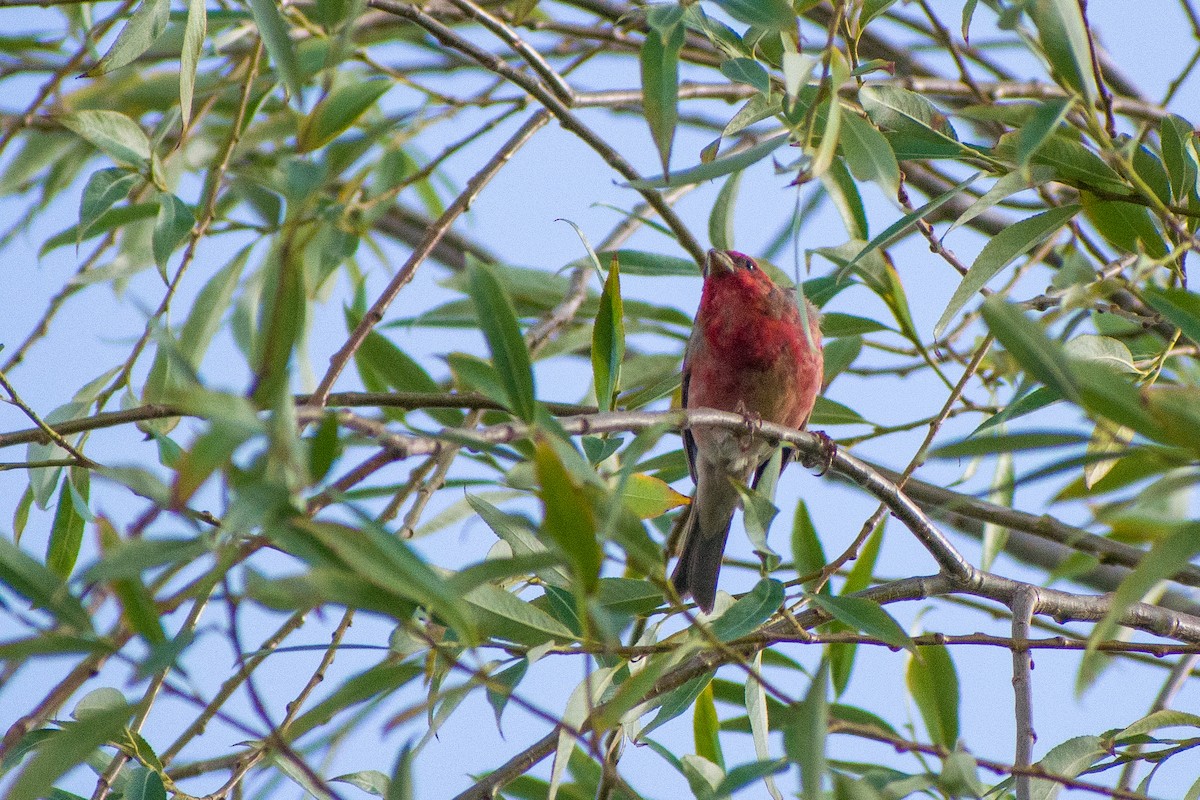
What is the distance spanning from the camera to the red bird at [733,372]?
5.18 metres

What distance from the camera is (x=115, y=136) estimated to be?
10.5 feet

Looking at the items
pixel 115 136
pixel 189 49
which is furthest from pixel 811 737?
pixel 115 136

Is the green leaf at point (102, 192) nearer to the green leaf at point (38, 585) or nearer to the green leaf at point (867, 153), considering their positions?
the green leaf at point (38, 585)

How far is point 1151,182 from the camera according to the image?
2.68 m

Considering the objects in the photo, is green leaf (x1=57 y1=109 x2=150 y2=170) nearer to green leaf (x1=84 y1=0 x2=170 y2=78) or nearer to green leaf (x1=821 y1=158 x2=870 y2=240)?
green leaf (x1=84 y1=0 x2=170 y2=78)

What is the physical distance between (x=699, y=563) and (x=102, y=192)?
301 centimetres

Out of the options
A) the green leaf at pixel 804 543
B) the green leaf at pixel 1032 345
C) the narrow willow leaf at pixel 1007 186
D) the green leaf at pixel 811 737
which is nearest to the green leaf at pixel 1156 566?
the green leaf at pixel 1032 345

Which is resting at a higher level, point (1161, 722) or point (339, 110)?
point (339, 110)

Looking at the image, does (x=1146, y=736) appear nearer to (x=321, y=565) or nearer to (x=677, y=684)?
(x=677, y=684)

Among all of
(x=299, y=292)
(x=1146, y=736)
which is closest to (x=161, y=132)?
(x=299, y=292)

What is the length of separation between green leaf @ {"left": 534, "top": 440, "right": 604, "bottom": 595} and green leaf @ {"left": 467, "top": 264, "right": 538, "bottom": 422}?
9.4 inches

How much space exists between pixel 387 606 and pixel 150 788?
122 centimetres

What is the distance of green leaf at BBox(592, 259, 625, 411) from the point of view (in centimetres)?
268

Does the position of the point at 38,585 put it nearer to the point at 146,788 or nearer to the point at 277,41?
the point at 146,788
